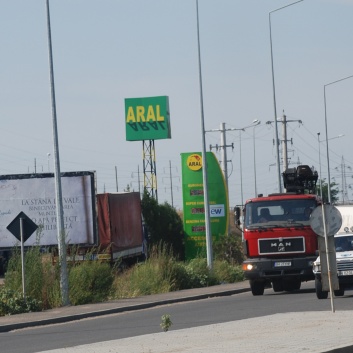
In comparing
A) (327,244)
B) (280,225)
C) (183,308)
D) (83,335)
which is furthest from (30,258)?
(327,244)

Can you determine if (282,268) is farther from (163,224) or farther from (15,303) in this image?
(163,224)

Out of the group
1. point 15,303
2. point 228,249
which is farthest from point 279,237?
point 228,249

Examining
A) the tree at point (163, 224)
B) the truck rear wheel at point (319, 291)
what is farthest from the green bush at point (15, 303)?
the tree at point (163, 224)

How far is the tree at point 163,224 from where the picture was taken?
58.8m

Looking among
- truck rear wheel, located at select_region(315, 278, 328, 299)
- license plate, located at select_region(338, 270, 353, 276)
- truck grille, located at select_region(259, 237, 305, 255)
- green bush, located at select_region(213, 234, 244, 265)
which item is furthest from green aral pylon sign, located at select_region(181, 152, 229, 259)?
license plate, located at select_region(338, 270, 353, 276)

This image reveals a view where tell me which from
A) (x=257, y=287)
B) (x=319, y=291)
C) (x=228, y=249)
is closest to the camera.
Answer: (x=319, y=291)

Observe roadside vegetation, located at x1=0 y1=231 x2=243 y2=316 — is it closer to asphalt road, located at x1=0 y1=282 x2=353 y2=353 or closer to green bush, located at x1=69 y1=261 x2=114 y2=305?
green bush, located at x1=69 y1=261 x2=114 y2=305

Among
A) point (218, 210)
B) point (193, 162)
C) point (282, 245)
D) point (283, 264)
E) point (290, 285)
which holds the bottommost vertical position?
point (290, 285)

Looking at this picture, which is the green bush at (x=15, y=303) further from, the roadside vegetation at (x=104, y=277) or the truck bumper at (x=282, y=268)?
the truck bumper at (x=282, y=268)

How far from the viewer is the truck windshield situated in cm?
3083

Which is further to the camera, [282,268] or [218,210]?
[218,210]

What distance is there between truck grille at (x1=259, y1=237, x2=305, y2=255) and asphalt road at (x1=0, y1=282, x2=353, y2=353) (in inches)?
49.9

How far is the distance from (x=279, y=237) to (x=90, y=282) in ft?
18.2

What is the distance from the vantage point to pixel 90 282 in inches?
1249
